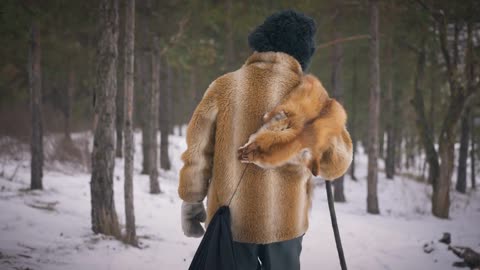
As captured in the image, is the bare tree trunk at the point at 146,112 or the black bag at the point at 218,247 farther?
the bare tree trunk at the point at 146,112

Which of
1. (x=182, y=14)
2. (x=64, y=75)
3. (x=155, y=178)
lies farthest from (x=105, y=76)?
(x=64, y=75)

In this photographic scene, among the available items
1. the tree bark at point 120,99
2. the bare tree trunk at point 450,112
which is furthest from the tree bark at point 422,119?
the tree bark at point 120,99

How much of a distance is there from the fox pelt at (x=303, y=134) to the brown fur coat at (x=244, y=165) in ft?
0.28

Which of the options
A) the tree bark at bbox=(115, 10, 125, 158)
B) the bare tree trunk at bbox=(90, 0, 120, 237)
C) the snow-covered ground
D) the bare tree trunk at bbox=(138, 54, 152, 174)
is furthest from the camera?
the bare tree trunk at bbox=(138, 54, 152, 174)

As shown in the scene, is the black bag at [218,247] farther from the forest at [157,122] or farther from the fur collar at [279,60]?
the forest at [157,122]

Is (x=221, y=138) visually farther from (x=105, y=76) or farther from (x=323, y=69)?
(x=323, y=69)

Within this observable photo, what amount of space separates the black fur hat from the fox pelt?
0.18 meters

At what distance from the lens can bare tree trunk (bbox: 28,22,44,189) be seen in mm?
8484

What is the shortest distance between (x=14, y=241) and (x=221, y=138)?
3971 mm

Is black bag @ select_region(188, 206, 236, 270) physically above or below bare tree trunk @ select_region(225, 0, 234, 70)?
below

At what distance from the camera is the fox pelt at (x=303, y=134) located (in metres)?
1.91

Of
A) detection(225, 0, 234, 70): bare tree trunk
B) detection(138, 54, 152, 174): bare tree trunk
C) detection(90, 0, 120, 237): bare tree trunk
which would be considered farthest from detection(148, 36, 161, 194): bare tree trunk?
detection(90, 0, 120, 237): bare tree trunk

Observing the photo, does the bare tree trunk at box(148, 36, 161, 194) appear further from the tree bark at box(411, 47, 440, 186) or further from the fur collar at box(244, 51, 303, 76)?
the fur collar at box(244, 51, 303, 76)

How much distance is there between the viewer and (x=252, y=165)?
6.66 feet
